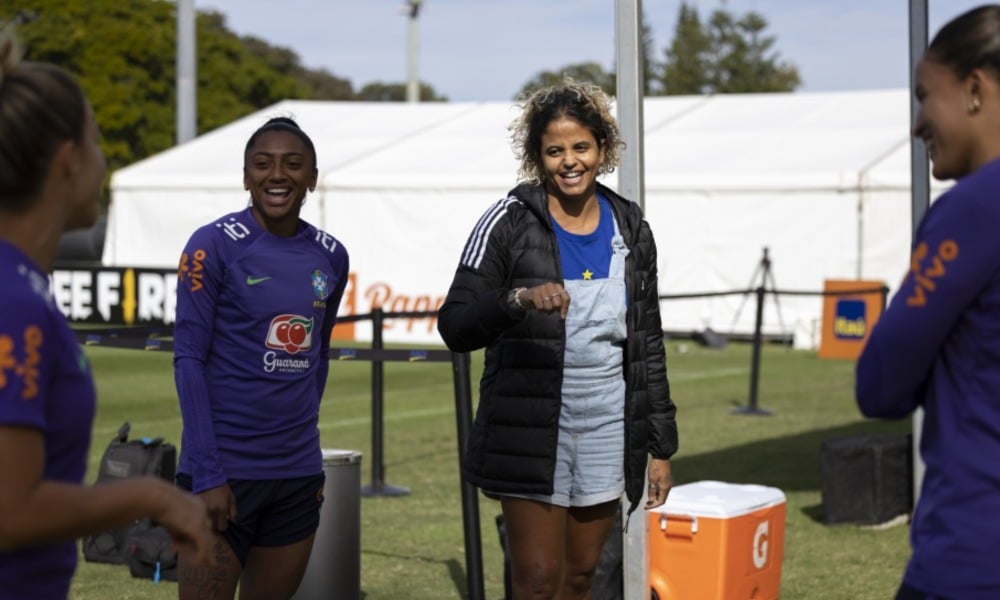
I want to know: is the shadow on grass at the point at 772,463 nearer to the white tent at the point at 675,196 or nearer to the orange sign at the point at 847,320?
the orange sign at the point at 847,320

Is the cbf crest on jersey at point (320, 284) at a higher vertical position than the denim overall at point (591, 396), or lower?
higher

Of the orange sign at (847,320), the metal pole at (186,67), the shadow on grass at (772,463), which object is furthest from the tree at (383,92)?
the shadow on grass at (772,463)

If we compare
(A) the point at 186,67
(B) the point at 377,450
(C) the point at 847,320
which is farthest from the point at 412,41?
(B) the point at 377,450

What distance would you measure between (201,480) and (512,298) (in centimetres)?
104

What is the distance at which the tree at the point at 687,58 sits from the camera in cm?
6938

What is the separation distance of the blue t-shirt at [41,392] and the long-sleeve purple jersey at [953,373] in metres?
1.33

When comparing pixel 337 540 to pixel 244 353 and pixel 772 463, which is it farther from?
pixel 772 463

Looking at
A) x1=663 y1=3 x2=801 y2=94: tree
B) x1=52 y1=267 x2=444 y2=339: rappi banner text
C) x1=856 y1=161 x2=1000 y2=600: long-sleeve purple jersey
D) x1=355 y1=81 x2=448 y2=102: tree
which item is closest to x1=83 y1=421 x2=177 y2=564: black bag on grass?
x1=52 y1=267 x2=444 y2=339: rappi banner text

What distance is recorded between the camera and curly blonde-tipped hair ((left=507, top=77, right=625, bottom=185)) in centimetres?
481

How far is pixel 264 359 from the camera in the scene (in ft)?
15.1

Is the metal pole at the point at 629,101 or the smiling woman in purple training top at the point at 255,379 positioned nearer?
the smiling woman in purple training top at the point at 255,379

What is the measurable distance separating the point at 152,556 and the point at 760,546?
304 centimetres

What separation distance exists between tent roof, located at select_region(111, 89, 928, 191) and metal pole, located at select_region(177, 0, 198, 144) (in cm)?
217

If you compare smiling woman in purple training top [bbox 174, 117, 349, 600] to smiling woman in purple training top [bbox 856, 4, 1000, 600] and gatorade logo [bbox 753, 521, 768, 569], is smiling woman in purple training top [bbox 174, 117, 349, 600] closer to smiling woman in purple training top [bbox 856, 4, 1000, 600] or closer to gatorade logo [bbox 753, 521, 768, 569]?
smiling woman in purple training top [bbox 856, 4, 1000, 600]
